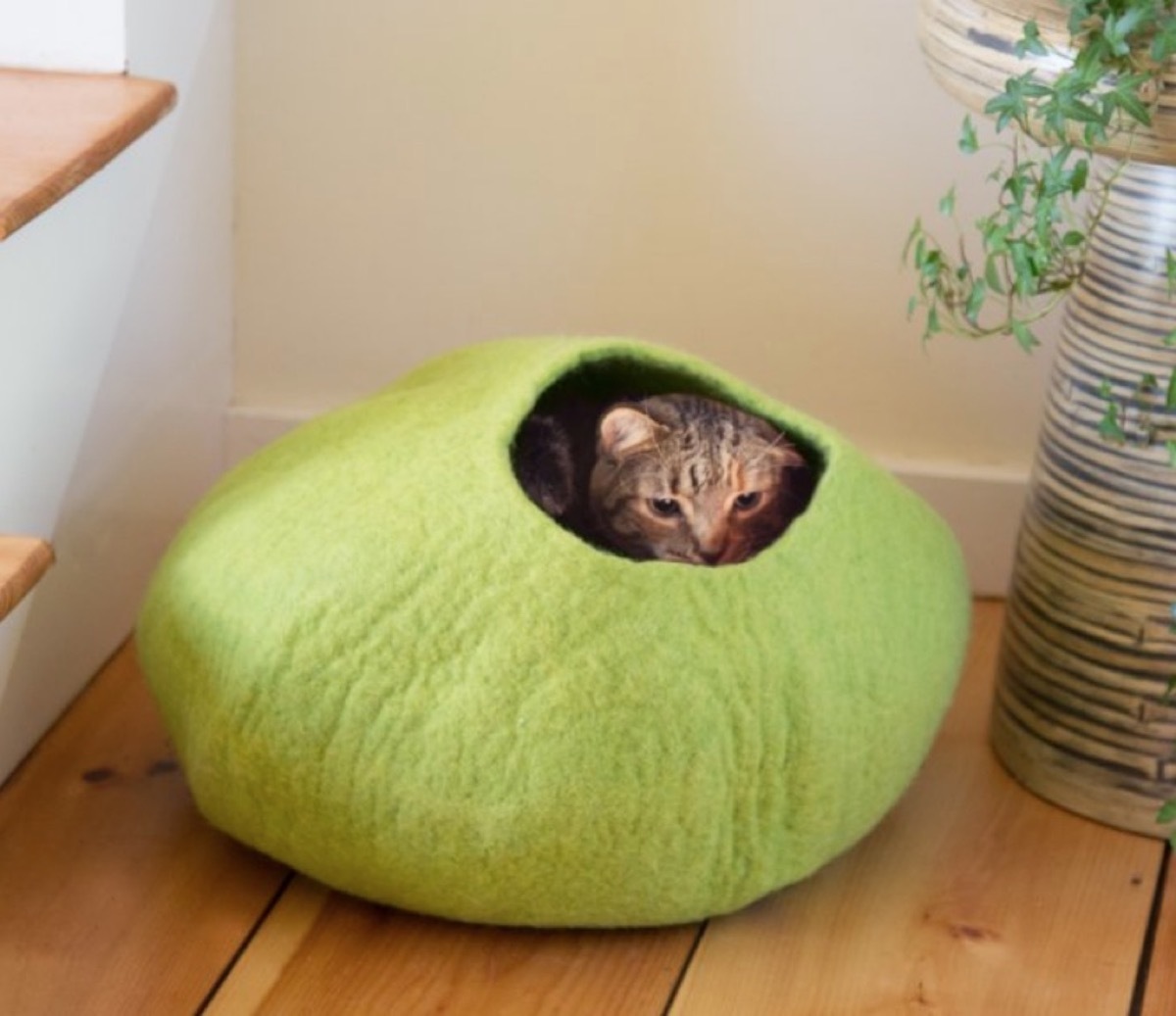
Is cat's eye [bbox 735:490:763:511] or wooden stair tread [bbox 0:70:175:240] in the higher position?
wooden stair tread [bbox 0:70:175:240]

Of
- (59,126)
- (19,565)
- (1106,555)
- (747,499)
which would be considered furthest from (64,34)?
(1106,555)

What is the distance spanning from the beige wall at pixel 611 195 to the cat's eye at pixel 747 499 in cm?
41

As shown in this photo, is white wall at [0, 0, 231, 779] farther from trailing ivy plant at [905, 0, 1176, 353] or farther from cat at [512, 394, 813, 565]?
trailing ivy plant at [905, 0, 1176, 353]

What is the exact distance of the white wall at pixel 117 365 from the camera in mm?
1344

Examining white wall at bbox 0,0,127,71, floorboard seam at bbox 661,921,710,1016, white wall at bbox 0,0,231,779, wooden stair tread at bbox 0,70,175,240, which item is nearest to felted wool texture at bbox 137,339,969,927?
floorboard seam at bbox 661,921,710,1016

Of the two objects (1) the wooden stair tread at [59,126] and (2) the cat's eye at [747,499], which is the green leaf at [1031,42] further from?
(1) the wooden stair tread at [59,126]

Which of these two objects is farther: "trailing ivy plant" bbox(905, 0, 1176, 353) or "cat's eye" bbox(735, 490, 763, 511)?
"cat's eye" bbox(735, 490, 763, 511)

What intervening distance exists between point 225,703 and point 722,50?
28.8 inches

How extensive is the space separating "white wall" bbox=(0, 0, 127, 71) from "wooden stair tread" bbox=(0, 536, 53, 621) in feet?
1.33

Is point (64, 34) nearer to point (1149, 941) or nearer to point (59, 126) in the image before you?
point (59, 126)

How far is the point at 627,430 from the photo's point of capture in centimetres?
136

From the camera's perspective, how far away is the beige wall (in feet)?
5.43

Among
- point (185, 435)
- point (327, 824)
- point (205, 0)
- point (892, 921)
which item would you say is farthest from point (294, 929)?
point (205, 0)

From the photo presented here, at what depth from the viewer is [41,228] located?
51.8 inches
